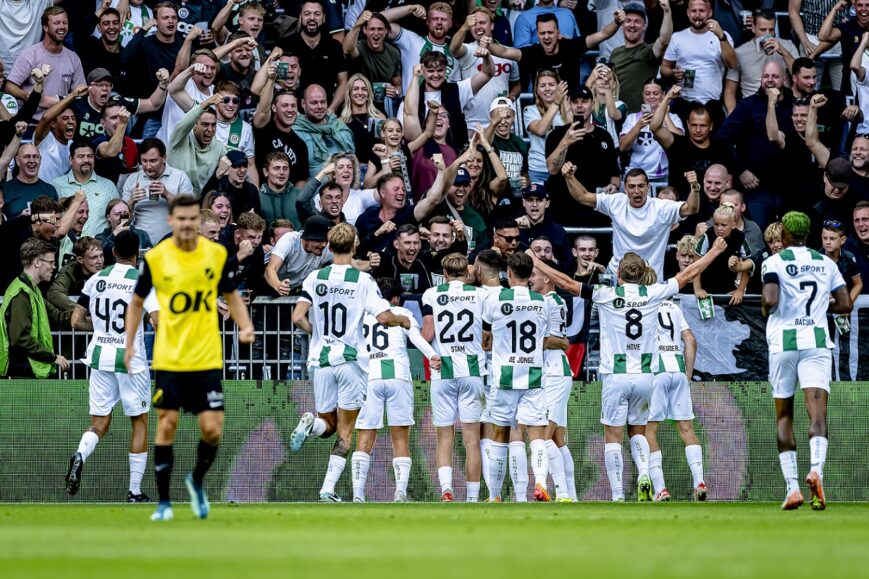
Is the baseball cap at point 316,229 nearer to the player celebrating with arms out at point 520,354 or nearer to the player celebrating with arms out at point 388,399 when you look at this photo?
the player celebrating with arms out at point 388,399

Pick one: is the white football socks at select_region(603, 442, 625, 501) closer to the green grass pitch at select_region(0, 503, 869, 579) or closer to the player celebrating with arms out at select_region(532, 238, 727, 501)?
the player celebrating with arms out at select_region(532, 238, 727, 501)

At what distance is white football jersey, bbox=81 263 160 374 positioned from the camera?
16.3m

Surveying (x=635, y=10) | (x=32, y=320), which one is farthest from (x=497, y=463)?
(x=635, y=10)

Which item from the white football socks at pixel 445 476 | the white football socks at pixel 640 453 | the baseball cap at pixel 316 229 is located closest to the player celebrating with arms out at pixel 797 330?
the white football socks at pixel 640 453

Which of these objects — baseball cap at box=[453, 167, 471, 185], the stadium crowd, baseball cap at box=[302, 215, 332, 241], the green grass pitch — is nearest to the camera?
the green grass pitch

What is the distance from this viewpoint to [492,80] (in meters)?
21.9

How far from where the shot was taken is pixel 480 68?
21562mm

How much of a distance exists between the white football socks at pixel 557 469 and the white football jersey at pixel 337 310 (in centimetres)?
233

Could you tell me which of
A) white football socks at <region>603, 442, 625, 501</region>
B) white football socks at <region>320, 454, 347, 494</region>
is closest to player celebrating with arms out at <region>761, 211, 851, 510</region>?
white football socks at <region>603, 442, 625, 501</region>

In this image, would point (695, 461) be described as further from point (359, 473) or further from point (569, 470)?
point (359, 473)

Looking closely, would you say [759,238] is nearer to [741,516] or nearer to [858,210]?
[858,210]

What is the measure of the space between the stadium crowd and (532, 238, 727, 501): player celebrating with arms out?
1.41 meters

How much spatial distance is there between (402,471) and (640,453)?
2732mm

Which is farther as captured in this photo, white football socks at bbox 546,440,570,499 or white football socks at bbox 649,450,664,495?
white football socks at bbox 649,450,664,495
